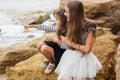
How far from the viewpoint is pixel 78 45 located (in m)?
4.90

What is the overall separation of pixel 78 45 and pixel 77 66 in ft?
0.87

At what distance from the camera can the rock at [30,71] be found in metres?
6.00

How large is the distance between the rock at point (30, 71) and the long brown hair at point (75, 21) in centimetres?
111

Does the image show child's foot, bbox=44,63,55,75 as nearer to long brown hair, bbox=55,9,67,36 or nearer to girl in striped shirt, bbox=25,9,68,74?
girl in striped shirt, bbox=25,9,68,74

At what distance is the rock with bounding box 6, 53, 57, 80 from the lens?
19.7 feet

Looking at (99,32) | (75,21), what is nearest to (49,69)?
(75,21)

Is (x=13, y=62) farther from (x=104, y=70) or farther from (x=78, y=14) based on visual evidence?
(x=78, y=14)

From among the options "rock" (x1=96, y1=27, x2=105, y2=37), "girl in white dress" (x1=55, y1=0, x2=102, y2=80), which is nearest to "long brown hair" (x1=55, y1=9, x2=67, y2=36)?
"girl in white dress" (x1=55, y1=0, x2=102, y2=80)

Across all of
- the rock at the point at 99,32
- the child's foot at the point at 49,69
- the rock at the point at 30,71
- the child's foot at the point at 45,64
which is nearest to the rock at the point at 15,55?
the rock at the point at 99,32

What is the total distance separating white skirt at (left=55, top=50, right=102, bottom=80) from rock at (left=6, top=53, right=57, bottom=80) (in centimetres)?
86

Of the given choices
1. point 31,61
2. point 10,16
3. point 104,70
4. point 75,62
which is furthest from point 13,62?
point 10,16

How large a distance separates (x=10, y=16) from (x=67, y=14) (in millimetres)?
15222

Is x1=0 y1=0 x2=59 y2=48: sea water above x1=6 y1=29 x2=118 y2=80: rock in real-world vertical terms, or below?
below

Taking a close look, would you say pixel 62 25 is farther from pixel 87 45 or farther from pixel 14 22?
pixel 14 22
